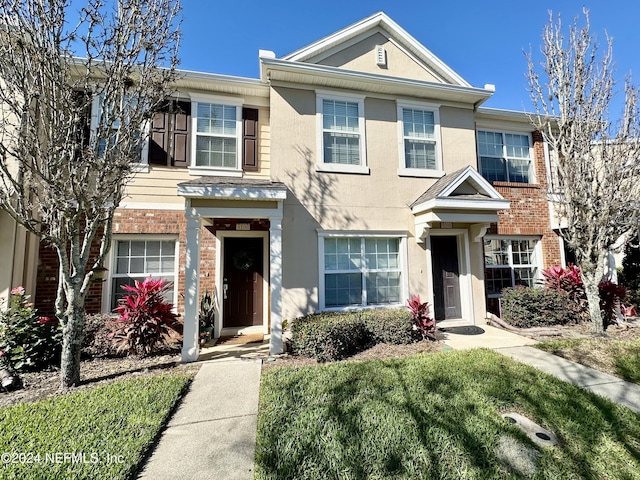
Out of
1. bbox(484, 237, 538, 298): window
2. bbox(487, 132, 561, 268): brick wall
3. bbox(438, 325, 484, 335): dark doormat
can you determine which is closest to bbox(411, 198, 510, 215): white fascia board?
bbox(487, 132, 561, 268): brick wall

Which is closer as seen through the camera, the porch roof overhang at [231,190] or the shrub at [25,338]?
the shrub at [25,338]

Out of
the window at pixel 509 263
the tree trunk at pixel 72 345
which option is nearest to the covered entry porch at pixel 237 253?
the tree trunk at pixel 72 345

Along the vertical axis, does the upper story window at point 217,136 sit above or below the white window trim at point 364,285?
above

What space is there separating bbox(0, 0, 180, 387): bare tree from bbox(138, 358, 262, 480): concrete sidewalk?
227cm

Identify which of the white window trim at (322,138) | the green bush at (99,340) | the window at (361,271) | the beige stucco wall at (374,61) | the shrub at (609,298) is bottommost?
the green bush at (99,340)

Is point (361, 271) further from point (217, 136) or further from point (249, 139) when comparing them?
point (217, 136)

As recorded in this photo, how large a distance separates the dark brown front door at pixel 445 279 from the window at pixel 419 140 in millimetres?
2002

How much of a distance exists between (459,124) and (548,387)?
6832mm

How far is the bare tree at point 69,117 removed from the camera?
164 inches

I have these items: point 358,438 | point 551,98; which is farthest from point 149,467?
point 551,98

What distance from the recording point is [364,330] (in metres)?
6.23

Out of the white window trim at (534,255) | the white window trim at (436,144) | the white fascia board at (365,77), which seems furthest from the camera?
the white window trim at (534,255)

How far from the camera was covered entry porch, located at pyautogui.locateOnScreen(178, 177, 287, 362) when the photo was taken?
573cm

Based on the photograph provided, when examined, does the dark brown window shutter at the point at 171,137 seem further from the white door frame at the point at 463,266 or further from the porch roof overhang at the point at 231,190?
the white door frame at the point at 463,266
